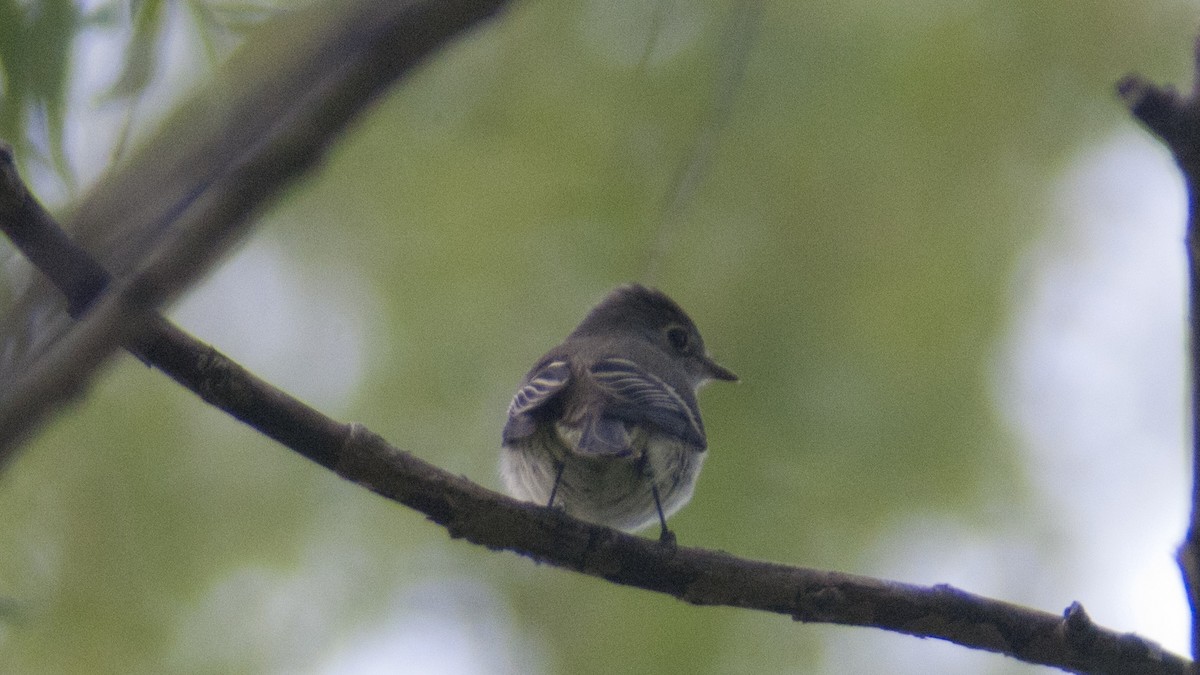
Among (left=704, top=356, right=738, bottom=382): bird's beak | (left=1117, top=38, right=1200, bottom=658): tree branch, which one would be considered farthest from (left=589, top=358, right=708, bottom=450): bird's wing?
(left=1117, top=38, right=1200, bottom=658): tree branch

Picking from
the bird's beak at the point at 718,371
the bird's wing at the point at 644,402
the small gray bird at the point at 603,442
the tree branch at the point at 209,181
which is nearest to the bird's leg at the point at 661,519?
the small gray bird at the point at 603,442

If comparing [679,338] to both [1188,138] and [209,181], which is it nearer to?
[1188,138]

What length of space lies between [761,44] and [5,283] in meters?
4.13

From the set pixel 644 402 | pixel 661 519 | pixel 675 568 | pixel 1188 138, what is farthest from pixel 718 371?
pixel 1188 138

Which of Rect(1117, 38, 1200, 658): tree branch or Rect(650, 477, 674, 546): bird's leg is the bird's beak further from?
Rect(1117, 38, 1200, 658): tree branch

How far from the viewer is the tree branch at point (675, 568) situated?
271 cm

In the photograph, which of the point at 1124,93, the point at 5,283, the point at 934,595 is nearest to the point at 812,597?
the point at 934,595

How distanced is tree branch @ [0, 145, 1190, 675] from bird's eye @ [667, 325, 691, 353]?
271 centimetres

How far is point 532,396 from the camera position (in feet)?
14.5

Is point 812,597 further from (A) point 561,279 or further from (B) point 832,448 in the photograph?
(A) point 561,279

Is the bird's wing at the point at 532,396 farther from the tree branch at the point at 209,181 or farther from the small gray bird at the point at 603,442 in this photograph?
the tree branch at the point at 209,181

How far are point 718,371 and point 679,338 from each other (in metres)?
0.27

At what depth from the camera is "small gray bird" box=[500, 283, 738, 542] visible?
13.8 ft

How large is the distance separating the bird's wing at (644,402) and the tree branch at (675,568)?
3.40 ft
